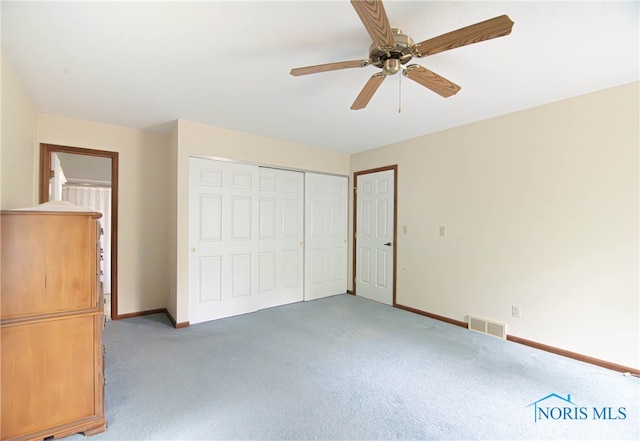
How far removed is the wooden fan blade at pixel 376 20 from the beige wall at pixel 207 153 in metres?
2.53

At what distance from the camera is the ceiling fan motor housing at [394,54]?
171 centimetres

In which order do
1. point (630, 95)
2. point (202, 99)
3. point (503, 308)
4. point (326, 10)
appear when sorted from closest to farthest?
1. point (326, 10)
2. point (630, 95)
3. point (202, 99)
4. point (503, 308)

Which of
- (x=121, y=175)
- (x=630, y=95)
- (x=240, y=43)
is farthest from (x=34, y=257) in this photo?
(x=630, y=95)

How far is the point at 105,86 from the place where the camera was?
2.52 m

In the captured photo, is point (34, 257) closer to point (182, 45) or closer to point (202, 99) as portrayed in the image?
point (182, 45)

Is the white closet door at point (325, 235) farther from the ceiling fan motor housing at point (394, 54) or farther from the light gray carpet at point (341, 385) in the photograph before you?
the ceiling fan motor housing at point (394, 54)

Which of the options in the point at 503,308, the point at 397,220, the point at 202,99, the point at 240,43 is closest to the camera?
the point at 240,43

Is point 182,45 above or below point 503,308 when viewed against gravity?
above

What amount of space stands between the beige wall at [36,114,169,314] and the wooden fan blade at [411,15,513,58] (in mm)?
3496

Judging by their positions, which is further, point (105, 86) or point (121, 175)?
point (121, 175)

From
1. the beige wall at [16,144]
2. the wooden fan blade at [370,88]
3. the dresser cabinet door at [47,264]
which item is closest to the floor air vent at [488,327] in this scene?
the wooden fan blade at [370,88]

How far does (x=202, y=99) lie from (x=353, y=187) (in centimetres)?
283

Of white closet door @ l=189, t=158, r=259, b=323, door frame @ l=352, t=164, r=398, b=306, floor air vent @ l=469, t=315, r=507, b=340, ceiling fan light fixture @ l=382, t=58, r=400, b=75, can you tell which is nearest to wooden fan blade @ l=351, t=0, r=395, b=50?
ceiling fan light fixture @ l=382, t=58, r=400, b=75

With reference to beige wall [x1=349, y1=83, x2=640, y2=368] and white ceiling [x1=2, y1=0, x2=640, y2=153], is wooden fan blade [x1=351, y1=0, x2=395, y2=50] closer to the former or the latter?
white ceiling [x1=2, y1=0, x2=640, y2=153]
